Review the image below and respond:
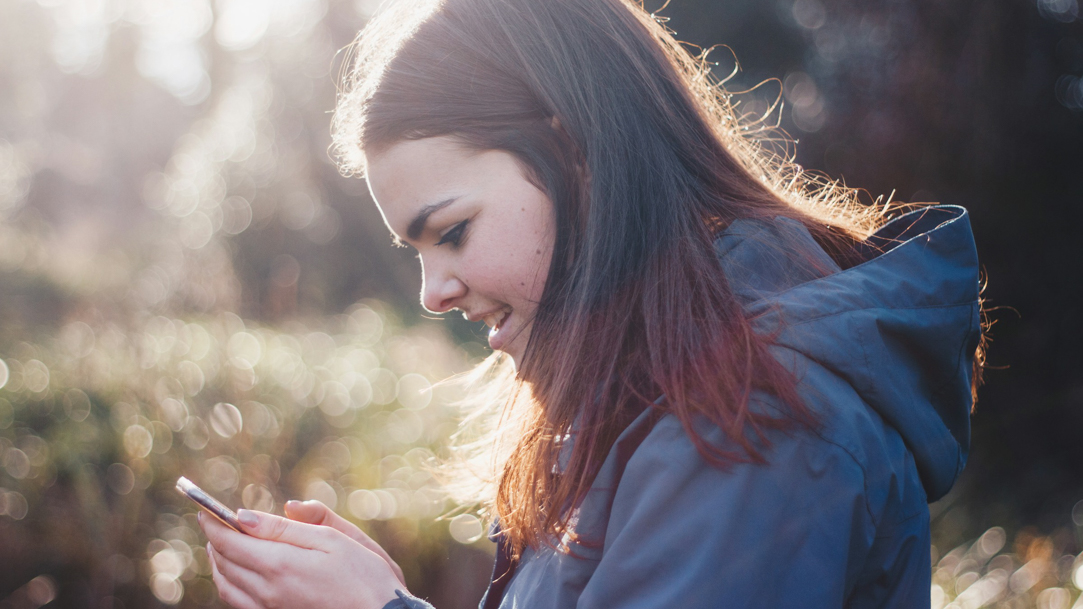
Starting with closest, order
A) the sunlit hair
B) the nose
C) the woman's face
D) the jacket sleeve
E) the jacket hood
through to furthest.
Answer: the jacket sleeve → the jacket hood → the sunlit hair → the woman's face → the nose

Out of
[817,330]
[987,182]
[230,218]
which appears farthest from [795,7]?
[230,218]

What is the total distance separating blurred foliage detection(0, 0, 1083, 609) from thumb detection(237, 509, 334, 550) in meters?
1.59

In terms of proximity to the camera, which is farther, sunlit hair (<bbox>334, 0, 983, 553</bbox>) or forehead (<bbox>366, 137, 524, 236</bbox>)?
forehead (<bbox>366, 137, 524, 236</bbox>)

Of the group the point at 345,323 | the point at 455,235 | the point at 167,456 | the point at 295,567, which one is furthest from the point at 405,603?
the point at 345,323

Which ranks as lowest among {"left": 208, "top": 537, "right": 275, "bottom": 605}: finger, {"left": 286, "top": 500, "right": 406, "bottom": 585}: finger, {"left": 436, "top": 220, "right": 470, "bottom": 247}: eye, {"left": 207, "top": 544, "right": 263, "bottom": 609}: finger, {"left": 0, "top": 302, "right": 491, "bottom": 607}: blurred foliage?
{"left": 0, "top": 302, "right": 491, "bottom": 607}: blurred foliage

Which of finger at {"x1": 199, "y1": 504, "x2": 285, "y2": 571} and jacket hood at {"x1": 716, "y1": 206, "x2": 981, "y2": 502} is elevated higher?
jacket hood at {"x1": 716, "y1": 206, "x2": 981, "y2": 502}

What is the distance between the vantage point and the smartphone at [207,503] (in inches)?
54.7

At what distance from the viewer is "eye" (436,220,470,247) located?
1.53 m

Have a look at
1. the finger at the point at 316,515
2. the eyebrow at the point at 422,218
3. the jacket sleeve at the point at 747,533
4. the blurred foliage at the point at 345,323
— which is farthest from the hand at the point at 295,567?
the blurred foliage at the point at 345,323

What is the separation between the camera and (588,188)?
149 centimetres

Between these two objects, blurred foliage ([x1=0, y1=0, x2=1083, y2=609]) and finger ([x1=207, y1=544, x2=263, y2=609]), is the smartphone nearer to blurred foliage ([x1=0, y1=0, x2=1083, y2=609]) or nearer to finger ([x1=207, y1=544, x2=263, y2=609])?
finger ([x1=207, y1=544, x2=263, y2=609])

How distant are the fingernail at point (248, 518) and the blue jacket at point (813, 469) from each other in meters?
0.58

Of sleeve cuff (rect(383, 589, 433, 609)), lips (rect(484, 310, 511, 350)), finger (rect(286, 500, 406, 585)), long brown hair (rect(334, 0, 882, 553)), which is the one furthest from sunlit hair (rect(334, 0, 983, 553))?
finger (rect(286, 500, 406, 585))

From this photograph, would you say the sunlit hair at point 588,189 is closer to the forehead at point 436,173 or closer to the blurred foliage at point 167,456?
the forehead at point 436,173
